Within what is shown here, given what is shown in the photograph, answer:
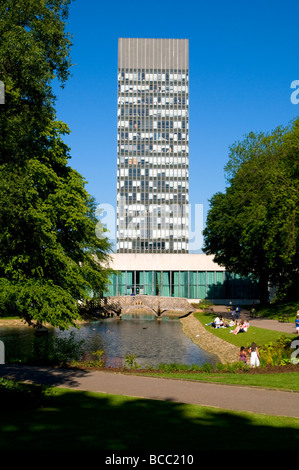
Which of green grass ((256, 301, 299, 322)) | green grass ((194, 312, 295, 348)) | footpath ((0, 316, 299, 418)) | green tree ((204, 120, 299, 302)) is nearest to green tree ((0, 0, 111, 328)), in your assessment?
footpath ((0, 316, 299, 418))

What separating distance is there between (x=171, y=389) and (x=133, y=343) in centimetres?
2369

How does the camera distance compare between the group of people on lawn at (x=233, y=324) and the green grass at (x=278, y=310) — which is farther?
the green grass at (x=278, y=310)

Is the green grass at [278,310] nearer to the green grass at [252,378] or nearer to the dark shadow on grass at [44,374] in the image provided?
the green grass at [252,378]

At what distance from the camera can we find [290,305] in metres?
54.7

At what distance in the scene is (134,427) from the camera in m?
11.0

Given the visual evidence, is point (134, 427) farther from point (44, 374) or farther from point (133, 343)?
point (133, 343)

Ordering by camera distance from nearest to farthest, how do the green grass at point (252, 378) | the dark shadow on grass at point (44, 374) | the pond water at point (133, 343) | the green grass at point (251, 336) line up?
the green grass at point (252, 378), the dark shadow on grass at point (44, 374), the pond water at point (133, 343), the green grass at point (251, 336)

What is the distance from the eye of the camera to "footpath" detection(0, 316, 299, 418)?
14273 millimetres

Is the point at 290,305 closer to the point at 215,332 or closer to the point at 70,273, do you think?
the point at 215,332

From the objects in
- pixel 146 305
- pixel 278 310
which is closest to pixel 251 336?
Answer: pixel 278 310

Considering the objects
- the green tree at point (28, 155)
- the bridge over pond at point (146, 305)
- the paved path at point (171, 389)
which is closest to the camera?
the paved path at point (171, 389)

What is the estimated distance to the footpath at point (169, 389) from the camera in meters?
14.3

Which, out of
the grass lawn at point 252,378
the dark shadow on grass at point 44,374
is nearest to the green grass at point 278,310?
the grass lawn at point 252,378

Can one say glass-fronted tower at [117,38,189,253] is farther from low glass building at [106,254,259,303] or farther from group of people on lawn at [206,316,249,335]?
group of people on lawn at [206,316,249,335]
